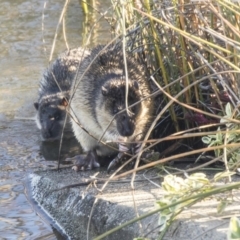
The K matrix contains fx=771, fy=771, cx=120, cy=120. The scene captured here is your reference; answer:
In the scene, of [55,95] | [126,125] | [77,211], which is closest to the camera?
[77,211]

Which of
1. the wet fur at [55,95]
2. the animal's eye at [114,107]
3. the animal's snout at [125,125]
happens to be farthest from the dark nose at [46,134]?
the animal's snout at [125,125]

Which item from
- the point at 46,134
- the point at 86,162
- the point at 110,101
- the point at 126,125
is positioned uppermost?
the point at 110,101

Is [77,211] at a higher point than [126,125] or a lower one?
lower

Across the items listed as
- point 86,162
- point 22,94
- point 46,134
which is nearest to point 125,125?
point 86,162

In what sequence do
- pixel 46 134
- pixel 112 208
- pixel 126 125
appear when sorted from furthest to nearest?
1. pixel 46 134
2. pixel 126 125
3. pixel 112 208

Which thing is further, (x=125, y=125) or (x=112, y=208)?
(x=125, y=125)

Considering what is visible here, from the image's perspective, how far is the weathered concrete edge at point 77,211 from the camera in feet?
14.3

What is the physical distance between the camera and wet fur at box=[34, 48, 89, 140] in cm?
732

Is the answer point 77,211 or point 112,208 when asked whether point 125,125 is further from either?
point 112,208

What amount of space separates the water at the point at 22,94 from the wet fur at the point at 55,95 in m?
0.14

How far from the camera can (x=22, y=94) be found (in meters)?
8.12

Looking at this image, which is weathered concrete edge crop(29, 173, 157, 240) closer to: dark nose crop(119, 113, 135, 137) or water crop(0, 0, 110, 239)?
water crop(0, 0, 110, 239)

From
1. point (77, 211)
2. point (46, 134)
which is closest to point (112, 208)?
point (77, 211)

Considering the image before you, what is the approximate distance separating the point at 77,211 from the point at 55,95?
9.83 feet
